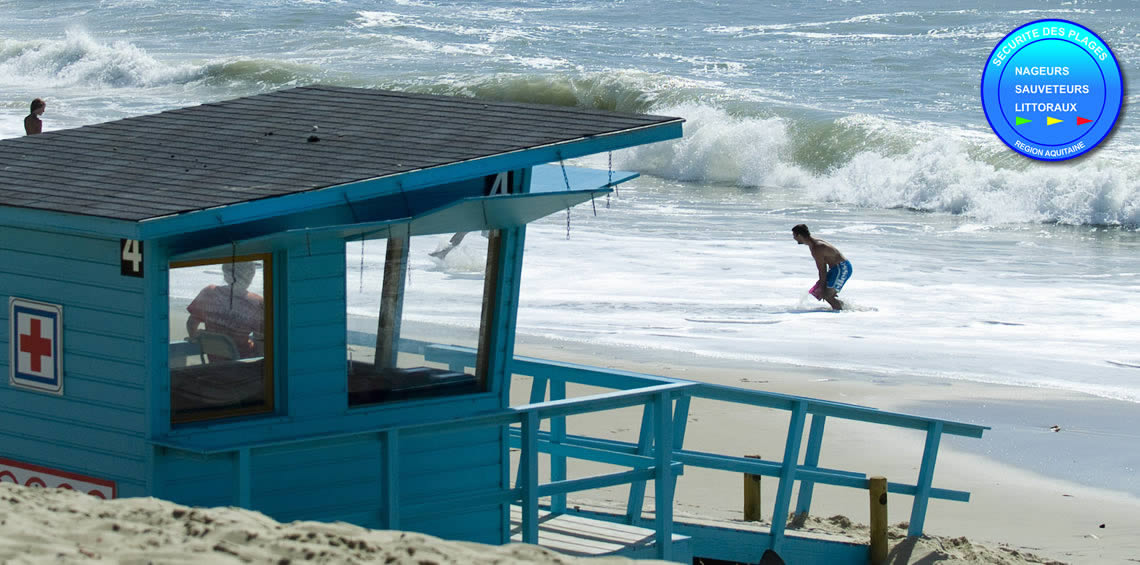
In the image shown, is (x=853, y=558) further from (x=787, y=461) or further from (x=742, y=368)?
(x=742, y=368)

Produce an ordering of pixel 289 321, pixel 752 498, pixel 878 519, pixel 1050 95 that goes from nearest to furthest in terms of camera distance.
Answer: pixel 289 321 < pixel 878 519 < pixel 752 498 < pixel 1050 95

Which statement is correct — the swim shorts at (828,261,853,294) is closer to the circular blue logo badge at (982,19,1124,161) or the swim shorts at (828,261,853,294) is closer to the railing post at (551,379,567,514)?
the railing post at (551,379,567,514)

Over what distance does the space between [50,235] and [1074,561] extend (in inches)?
274

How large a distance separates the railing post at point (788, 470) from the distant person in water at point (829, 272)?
27.6 feet

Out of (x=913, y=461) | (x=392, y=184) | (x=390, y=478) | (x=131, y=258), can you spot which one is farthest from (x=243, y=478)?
(x=913, y=461)

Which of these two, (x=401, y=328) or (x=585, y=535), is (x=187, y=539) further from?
(x=585, y=535)

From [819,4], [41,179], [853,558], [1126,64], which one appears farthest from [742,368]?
[819,4]

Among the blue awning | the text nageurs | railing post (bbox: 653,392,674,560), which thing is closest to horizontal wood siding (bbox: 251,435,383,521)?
the blue awning

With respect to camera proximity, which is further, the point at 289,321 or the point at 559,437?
the point at 559,437

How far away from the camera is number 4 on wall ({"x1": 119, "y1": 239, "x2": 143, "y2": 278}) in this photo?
6.93m

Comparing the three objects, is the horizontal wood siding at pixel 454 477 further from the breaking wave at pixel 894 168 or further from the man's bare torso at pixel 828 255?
the breaking wave at pixel 894 168

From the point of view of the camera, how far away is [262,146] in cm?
812

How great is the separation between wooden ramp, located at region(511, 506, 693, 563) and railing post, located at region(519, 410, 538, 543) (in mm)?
461

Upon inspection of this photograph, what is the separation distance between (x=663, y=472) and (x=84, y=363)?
330 cm
